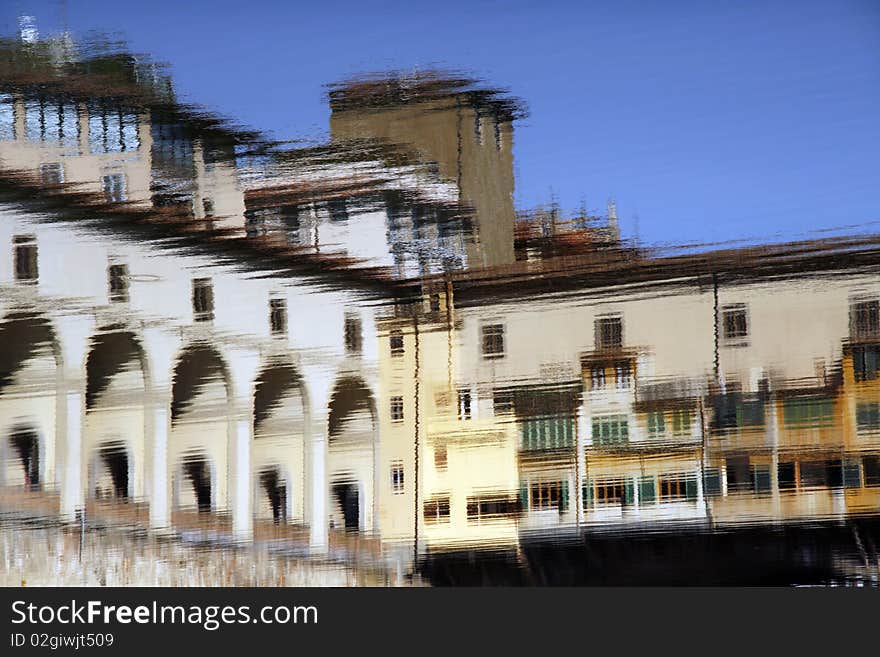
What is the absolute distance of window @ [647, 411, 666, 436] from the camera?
3.40m

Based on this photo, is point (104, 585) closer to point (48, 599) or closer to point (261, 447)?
point (48, 599)

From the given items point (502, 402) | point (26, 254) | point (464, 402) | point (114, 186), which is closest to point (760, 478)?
point (502, 402)

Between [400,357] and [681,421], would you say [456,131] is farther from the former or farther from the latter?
[681,421]

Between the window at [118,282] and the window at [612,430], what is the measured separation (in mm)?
1598

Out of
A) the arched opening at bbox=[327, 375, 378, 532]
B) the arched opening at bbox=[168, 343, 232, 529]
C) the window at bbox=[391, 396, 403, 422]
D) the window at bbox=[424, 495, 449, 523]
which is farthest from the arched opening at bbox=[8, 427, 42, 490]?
the window at bbox=[424, 495, 449, 523]

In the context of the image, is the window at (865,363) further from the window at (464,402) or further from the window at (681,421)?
the window at (464,402)

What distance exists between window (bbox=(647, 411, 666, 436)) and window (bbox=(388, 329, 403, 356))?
2.69 feet

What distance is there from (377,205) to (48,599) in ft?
5.42

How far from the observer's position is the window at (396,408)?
3.42 metres

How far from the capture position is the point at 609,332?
136 inches

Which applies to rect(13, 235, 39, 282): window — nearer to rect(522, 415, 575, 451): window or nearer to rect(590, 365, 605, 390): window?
rect(522, 415, 575, 451): window

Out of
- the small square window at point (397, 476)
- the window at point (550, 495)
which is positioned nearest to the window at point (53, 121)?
the small square window at point (397, 476)

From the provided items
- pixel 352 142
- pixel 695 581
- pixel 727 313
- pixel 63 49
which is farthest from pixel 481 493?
pixel 63 49

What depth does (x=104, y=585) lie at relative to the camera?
3.47 metres
